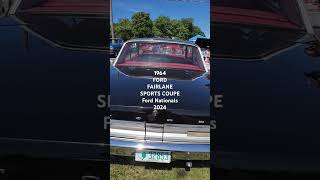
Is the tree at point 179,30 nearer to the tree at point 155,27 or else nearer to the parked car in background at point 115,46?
the tree at point 155,27

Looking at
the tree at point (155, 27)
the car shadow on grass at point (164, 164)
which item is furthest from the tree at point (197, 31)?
the car shadow on grass at point (164, 164)

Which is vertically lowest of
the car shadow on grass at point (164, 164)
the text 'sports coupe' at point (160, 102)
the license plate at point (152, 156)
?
the car shadow on grass at point (164, 164)

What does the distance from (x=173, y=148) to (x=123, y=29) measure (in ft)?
2.75

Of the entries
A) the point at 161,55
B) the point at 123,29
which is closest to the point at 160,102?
the point at 161,55

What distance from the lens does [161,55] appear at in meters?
3.66

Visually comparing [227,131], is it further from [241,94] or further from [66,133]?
[66,133]

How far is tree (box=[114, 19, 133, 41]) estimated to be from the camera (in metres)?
3.66

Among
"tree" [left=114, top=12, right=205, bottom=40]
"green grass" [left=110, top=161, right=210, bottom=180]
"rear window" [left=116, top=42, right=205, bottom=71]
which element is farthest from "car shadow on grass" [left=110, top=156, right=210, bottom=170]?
"tree" [left=114, top=12, right=205, bottom=40]

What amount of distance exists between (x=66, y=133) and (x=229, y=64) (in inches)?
46.2

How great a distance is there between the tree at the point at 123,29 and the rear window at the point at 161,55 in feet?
0.22

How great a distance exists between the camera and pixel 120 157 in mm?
3723

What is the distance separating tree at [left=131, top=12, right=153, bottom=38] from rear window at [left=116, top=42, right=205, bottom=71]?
2.6 inches

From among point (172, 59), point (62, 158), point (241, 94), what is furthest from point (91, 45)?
point (241, 94)

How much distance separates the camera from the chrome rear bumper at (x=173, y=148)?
368 centimetres
